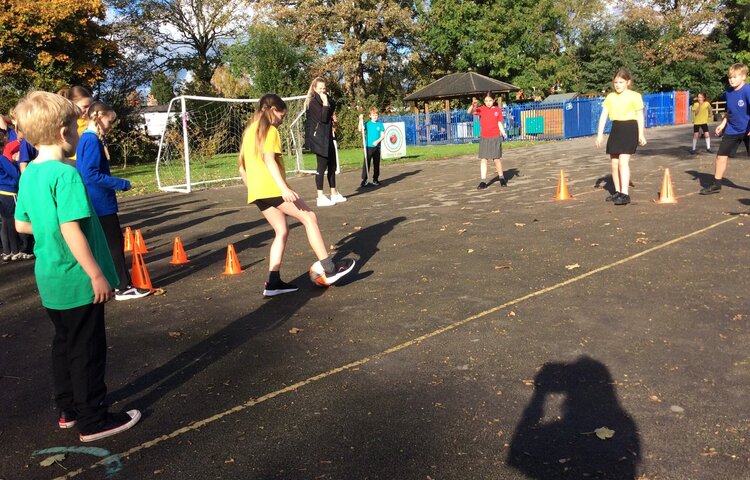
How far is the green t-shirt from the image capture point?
317 centimetres

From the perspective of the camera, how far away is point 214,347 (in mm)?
4766

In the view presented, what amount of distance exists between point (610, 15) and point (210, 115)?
51.5 metres

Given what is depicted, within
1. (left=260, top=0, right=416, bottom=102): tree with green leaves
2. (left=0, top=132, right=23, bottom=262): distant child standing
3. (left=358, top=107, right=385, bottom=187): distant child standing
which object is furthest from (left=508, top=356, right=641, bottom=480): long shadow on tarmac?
(left=260, top=0, right=416, bottom=102): tree with green leaves

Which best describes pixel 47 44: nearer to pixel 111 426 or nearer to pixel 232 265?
pixel 232 265

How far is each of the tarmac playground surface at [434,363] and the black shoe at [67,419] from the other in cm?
7

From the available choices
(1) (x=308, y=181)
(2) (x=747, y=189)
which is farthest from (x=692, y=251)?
(1) (x=308, y=181)

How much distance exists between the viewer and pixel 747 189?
33.9 ft

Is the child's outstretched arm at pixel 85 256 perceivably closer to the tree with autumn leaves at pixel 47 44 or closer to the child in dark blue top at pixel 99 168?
the child in dark blue top at pixel 99 168

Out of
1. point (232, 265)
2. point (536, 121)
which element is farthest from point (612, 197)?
point (536, 121)

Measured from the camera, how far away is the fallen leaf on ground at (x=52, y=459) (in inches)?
126

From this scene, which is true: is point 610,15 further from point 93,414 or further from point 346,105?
point 93,414

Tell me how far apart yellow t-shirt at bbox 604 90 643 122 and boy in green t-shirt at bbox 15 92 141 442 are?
28.1ft

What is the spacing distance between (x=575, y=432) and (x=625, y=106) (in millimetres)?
7833

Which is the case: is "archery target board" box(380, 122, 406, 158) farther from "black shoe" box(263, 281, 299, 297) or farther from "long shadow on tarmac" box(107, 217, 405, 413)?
"black shoe" box(263, 281, 299, 297)
